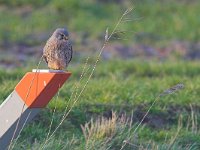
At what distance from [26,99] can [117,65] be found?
5997 millimetres

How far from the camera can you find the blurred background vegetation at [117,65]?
795 centimetres

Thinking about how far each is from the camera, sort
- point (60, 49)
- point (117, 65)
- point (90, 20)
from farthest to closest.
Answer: point (90, 20) → point (117, 65) → point (60, 49)

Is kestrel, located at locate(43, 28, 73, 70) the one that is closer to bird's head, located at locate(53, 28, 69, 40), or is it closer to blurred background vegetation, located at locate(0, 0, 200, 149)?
bird's head, located at locate(53, 28, 69, 40)

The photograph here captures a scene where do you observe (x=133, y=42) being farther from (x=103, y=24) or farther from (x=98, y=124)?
(x=98, y=124)

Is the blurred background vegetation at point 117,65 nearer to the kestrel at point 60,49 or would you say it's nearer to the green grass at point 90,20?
the green grass at point 90,20

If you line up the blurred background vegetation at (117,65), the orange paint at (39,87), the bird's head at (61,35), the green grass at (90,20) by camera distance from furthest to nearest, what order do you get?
the green grass at (90,20) → the blurred background vegetation at (117,65) → the bird's head at (61,35) → the orange paint at (39,87)

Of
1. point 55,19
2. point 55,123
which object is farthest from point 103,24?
point 55,123

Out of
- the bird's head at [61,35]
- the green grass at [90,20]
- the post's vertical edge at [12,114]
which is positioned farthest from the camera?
the green grass at [90,20]

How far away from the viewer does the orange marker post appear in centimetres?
614

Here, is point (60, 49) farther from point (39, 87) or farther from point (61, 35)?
point (39, 87)

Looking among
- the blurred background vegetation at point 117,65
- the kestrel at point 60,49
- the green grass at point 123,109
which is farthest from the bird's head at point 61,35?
the green grass at point 123,109

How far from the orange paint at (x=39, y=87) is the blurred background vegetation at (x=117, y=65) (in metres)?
0.75

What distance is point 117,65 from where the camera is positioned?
480 inches

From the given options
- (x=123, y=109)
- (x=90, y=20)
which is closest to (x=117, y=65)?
(x=123, y=109)
